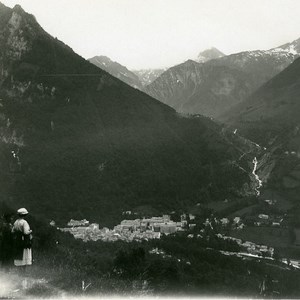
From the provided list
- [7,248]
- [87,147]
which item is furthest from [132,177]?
[7,248]

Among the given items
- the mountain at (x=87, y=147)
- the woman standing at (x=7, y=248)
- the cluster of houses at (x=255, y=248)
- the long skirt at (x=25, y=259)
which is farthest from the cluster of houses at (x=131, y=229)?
the long skirt at (x=25, y=259)

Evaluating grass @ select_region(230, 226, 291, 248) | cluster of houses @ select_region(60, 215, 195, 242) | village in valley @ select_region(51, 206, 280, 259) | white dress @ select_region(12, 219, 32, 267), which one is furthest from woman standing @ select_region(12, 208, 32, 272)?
grass @ select_region(230, 226, 291, 248)

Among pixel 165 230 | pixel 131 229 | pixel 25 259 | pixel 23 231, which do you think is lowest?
pixel 165 230

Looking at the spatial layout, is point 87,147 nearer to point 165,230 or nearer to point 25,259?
point 165,230

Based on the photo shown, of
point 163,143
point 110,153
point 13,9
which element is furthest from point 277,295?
point 13,9

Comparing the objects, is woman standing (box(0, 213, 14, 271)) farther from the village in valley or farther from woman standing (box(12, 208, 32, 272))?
the village in valley

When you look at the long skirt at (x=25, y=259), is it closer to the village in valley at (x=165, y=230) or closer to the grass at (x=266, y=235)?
the village in valley at (x=165, y=230)
